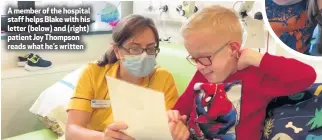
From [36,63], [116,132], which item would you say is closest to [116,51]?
[116,132]

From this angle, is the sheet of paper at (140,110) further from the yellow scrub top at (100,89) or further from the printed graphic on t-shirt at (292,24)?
the printed graphic on t-shirt at (292,24)

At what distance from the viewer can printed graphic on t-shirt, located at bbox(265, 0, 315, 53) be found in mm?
907

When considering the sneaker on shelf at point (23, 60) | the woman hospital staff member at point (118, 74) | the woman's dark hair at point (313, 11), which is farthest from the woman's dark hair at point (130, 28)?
the sneaker on shelf at point (23, 60)

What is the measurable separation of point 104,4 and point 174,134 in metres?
0.84

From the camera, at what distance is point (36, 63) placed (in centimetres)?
171

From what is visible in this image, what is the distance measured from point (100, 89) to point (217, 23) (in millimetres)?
473

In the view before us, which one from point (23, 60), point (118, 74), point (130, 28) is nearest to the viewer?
point (130, 28)

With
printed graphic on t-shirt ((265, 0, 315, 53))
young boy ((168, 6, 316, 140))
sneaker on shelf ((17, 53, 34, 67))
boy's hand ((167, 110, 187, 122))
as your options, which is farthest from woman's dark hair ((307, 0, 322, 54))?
sneaker on shelf ((17, 53, 34, 67))

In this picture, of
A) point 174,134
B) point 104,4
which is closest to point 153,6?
point 104,4

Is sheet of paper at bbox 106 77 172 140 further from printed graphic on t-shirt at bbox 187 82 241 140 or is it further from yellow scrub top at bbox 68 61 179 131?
yellow scrub top at bbox 68 61 179 131

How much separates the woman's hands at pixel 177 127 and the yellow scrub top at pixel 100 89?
0.20 metres

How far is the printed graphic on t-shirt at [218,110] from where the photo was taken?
33.1 inches

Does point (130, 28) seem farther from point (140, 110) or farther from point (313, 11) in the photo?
point (313, 11)

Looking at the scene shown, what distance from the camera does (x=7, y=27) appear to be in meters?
1.31
